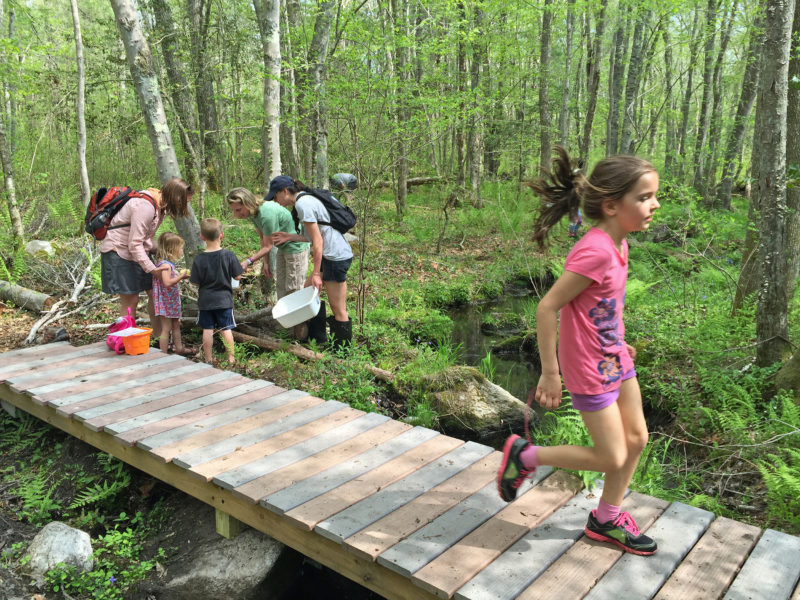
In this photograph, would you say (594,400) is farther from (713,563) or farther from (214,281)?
(214,281)

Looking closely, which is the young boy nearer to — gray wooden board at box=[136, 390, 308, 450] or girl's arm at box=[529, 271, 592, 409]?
gray wooden board at box=[136, 390, 308, 450]

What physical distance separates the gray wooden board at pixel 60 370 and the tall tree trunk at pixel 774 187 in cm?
634

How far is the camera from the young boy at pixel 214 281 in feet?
18.8

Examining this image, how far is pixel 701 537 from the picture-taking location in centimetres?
290

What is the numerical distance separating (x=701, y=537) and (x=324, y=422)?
2.61 m

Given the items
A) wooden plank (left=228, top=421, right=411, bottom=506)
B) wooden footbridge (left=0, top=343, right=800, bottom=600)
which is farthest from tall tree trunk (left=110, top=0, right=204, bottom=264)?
wooden plank (left=228, top=421, right=411, bottom=506)

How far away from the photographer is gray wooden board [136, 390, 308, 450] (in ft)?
12.7

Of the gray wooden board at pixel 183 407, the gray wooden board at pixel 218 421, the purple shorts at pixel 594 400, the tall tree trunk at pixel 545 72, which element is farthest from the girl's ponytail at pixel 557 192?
the tall tree trunk at pixel 545 72

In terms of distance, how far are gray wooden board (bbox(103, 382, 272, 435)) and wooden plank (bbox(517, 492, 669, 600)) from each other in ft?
10.1

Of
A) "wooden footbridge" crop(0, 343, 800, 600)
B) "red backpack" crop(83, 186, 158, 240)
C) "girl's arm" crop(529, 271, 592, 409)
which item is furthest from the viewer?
"red backpack" crop(83, 186, 158, 240)

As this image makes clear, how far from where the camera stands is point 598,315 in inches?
95.9

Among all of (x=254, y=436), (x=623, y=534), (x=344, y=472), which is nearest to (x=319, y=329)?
(x=254, y=436)

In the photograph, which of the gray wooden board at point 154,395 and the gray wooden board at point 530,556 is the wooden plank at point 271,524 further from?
A: the gray wooden board at point 530,556

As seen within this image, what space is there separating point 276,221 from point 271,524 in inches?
146
